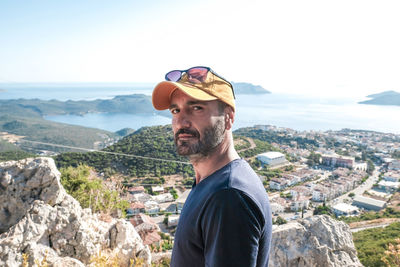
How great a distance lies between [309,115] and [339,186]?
164 feet

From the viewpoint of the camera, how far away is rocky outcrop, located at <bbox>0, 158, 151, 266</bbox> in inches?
65.5

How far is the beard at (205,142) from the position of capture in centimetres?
76

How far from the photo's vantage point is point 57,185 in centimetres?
248

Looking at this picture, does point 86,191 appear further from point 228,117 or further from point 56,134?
point 56,134

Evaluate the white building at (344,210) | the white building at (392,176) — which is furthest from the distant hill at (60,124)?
the white building at (392,176)

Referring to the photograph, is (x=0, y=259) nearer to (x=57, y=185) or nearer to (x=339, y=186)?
(x=57, y=185)

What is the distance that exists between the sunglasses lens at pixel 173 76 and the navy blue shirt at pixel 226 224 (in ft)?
1.17

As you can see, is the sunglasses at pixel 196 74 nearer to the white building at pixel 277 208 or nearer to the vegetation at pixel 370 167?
the white building at pixel 277 208

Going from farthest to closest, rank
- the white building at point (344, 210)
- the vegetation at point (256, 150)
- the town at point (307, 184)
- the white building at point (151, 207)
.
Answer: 1. the vegetation at point (256, 150)
2. the white building at point (344, 210)
3. the town at point (307, 184)
4. the white building at point (151, 207)

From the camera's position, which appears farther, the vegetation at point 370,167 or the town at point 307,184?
the vegetation at point 370,167

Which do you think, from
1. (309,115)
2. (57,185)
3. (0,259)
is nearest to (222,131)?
(0,259)

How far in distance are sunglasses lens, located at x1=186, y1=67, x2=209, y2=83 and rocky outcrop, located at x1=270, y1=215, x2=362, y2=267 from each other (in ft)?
6.06

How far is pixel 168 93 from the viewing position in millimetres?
890

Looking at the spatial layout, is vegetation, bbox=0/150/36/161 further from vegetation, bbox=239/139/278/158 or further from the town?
vegetation, bbox=239/139/278/158
